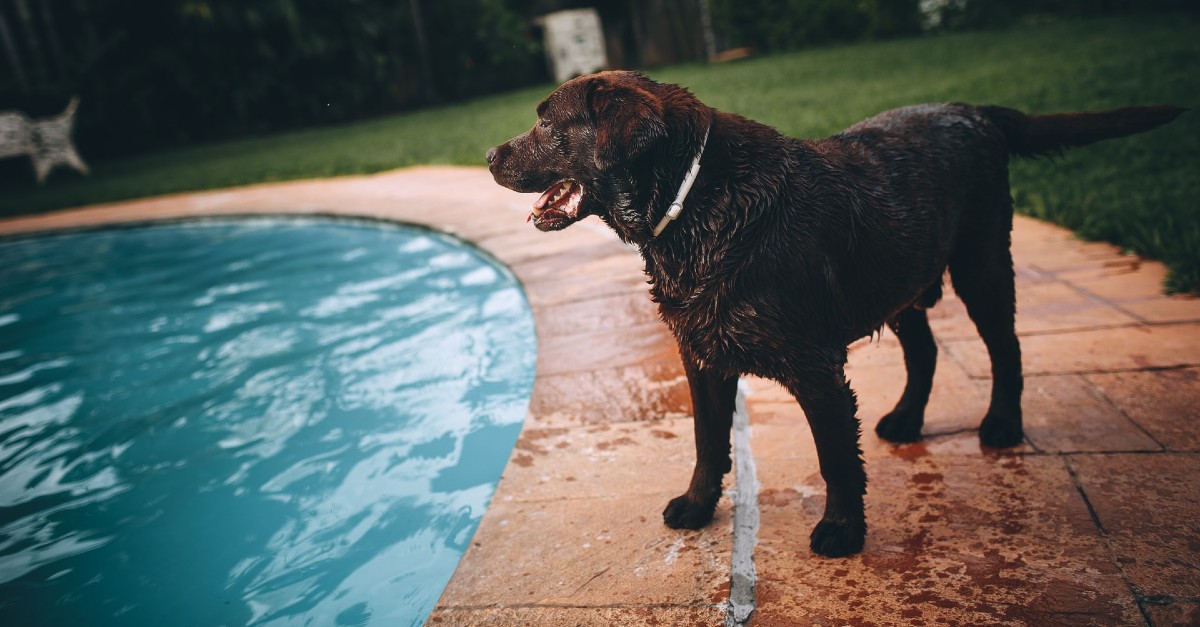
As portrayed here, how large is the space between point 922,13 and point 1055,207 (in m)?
19.1

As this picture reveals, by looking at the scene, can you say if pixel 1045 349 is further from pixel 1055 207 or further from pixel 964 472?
pixel 1055 207

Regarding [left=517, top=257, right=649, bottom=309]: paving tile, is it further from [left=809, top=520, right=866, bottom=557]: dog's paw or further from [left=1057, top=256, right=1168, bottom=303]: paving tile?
[left=809, top=520, right=866, bottom=557]: dog's paw

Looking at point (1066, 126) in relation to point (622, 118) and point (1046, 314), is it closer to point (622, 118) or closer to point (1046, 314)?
point (1046, 314)

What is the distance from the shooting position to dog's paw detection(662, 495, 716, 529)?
250 cm

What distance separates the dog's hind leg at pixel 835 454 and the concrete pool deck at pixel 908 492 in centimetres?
7

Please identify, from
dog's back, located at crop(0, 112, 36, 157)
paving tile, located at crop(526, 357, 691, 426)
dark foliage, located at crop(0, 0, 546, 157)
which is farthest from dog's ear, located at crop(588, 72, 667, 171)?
dark foliage, located at crop(0, 0, 546, 157)

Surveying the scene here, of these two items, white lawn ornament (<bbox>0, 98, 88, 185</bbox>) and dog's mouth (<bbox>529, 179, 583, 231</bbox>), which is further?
white lawn ornament (<bbox>0, 98, 88, 185</bbox>)

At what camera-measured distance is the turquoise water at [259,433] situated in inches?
117

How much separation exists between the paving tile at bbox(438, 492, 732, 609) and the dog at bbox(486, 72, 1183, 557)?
0.14m

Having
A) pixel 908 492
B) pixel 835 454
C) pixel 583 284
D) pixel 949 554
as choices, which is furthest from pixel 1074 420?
pixel 583 284

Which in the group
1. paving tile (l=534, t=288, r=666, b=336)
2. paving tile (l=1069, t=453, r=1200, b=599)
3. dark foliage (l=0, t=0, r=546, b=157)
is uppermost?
dark foliage (l=0, t=0, r=546, b=157)

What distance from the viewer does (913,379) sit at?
2.93 m

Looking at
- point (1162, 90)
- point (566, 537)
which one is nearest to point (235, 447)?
point (566, 537)

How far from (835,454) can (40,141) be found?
1860 cm
